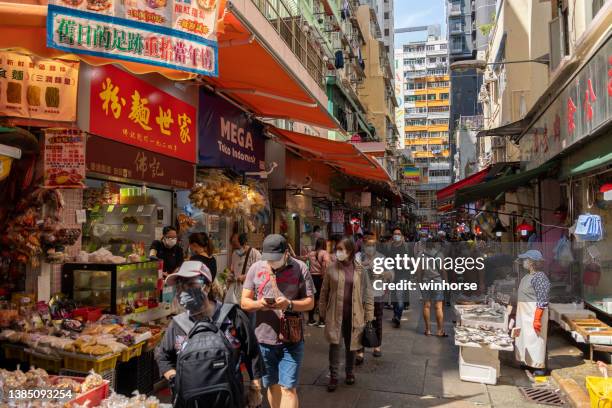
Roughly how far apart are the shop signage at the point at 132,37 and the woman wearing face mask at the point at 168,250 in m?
4.03

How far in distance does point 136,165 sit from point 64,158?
1501 mm

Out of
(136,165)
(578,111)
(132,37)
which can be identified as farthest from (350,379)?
(578,111)

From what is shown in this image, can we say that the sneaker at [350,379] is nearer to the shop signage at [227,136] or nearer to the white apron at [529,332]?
the white apron at [529,332]

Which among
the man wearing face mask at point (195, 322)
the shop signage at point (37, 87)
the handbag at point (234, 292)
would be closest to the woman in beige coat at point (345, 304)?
the handbag at point (234, 292)

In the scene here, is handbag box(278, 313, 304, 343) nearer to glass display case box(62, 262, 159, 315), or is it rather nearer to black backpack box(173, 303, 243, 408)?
black backpack box(173, 303, 243, 408)

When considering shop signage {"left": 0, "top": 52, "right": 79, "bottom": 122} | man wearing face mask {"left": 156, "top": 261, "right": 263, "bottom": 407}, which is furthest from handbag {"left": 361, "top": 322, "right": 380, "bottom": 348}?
shop signage {"left": 0, "top": 52, "right": 79, "bottom": 122}

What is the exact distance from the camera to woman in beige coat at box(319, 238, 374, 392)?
6242mm

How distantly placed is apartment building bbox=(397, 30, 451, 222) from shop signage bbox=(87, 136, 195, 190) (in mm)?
82942

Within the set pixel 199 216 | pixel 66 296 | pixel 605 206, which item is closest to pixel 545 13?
pixel 605 206

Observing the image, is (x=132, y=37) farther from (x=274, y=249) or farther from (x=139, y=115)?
(x=139, y=115)

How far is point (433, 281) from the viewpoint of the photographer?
31.5 feet

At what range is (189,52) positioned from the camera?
395cm

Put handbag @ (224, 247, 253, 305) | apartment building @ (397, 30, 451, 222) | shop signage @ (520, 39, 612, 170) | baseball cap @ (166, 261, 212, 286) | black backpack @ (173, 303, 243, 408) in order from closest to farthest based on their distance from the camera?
black backpack @ (173, 303, 243, 408)
baseball cap @ (166, 261, 212, 286)
shop signage @ (520, 39, 612, 170)
handbag @ (224, 247, 253, 305)
apartment building @ (397, 30, 451, 222)

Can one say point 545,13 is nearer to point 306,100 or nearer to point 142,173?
point 306,100
